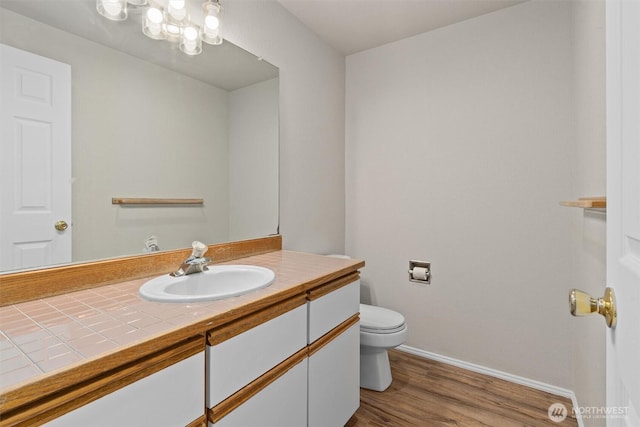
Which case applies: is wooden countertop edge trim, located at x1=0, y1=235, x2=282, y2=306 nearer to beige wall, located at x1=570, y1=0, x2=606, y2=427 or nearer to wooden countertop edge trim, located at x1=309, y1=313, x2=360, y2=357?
wooden countertop edge trim, located at x1=309, y1=313, x2=360, y2=357

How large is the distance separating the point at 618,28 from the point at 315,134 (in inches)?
74.5

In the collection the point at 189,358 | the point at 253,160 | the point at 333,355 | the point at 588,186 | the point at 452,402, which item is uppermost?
the point at 253,160

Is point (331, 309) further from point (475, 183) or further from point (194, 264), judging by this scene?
point (475, 183)

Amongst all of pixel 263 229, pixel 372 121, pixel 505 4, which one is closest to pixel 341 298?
pixel 263 229

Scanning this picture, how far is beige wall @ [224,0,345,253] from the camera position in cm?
180

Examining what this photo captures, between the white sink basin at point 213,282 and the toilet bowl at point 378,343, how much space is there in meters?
0.84

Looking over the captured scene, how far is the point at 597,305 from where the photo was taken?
52cm

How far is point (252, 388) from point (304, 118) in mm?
1724

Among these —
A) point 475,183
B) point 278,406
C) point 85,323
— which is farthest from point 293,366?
point 475,183

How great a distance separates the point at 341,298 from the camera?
1401mm

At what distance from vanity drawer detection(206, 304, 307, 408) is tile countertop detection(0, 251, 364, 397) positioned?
0.33 feet

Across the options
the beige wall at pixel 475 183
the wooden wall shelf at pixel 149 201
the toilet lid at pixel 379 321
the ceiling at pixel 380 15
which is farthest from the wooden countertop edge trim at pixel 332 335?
the ceiling at pixel 380 15

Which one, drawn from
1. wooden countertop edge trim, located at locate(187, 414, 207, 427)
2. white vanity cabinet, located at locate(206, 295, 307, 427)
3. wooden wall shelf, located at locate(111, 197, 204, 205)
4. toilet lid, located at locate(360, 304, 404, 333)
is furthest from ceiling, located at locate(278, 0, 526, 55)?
wooden countertop edge trim, located at locate(187, 414, 207, 427)

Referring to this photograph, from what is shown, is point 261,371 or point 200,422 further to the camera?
point 261,371
